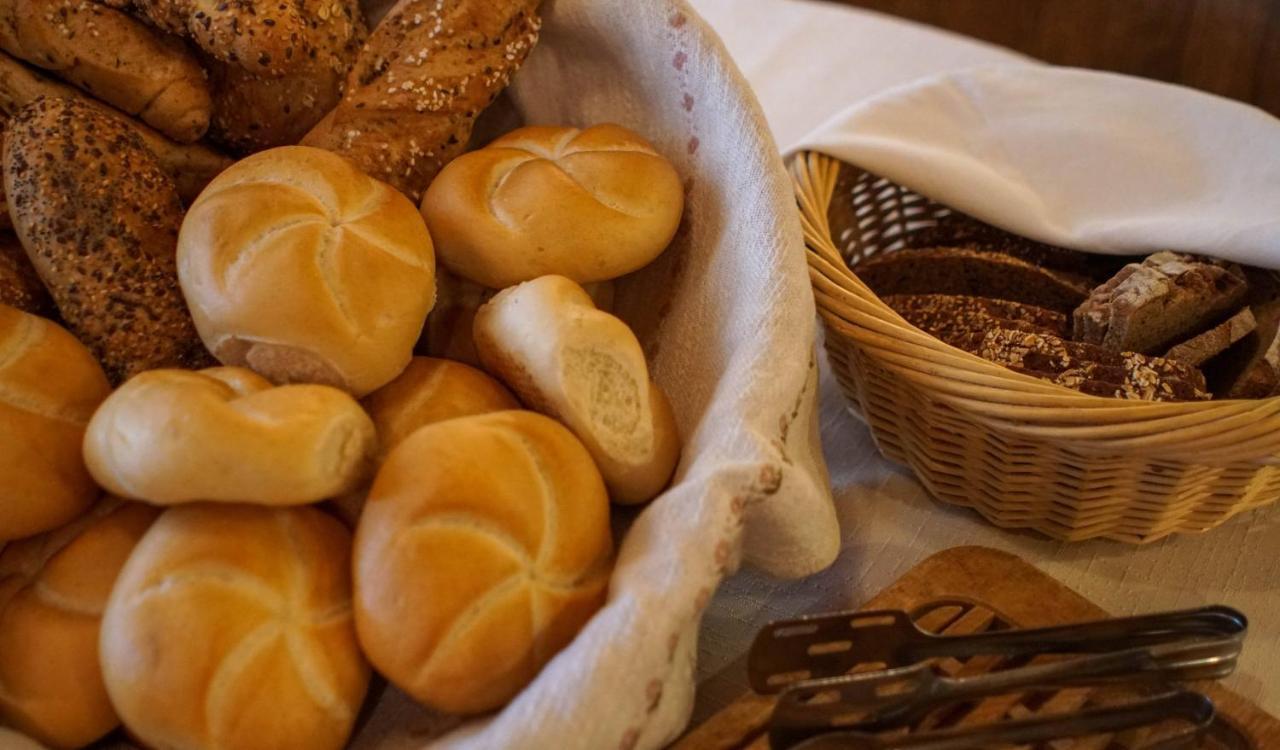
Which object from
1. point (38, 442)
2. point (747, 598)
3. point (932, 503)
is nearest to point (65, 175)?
point (38, 442)

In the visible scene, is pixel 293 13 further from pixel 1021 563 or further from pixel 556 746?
pixel 1021 563

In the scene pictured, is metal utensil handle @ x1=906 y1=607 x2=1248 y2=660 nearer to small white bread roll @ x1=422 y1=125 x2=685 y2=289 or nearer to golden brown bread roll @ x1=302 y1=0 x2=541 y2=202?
small white bread roll @ x1=422 y1=125 x2=685 y2=289

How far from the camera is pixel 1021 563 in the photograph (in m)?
0.82

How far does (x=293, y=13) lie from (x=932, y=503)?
2.33 feet

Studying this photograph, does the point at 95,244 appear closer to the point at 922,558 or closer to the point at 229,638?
the point at 229,638

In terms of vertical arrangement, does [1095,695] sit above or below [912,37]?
below

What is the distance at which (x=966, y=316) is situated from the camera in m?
0.94

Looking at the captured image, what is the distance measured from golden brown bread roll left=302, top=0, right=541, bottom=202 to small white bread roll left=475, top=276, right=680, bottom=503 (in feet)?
0.69

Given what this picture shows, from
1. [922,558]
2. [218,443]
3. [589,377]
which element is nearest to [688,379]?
[589,377]

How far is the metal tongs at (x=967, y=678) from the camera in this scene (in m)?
0.65

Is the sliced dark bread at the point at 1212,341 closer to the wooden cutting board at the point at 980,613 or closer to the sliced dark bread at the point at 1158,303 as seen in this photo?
the sliced dark bread at the point at 1158,303

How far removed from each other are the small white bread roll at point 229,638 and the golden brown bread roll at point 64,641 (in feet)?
0.12

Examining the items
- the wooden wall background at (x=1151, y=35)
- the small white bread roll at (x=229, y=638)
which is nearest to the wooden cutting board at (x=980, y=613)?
the small white bread roll at (x=229, y=638)

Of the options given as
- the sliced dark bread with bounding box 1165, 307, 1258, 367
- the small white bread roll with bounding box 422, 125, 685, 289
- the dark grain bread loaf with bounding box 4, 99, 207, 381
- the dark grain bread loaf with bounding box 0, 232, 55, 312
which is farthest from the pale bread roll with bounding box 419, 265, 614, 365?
the sliced dark bread with bounding box 1165, 307, 1258, 367
